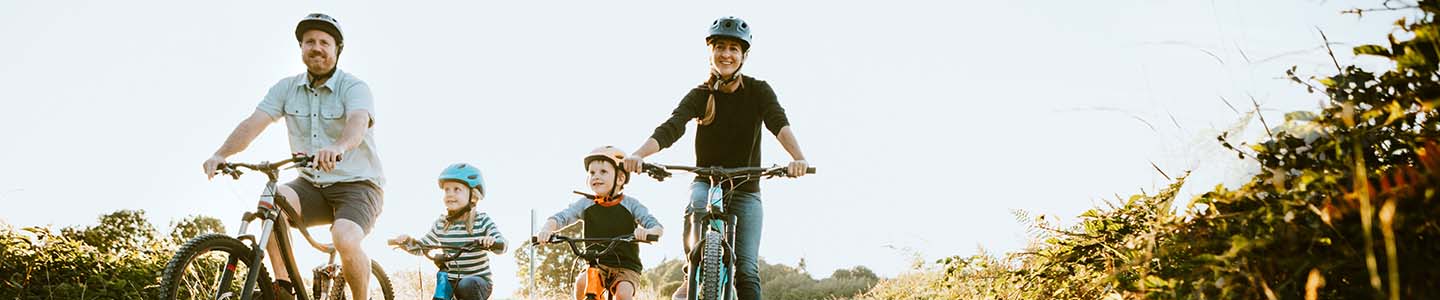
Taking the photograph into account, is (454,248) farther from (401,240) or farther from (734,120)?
(734,120)

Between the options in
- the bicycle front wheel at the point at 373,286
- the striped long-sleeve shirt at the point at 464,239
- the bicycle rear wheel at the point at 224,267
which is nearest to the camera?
the bicycle rear wheel at the point at 224,267

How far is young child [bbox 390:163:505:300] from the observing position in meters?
6.27

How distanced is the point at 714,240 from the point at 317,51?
2464mm

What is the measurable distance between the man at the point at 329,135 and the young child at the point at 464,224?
29.1 inches

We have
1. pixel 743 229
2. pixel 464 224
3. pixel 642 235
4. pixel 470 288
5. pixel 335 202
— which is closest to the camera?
pixel 743 229

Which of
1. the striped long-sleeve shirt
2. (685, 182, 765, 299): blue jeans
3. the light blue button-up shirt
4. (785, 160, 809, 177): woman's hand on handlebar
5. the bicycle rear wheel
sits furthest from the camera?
the striped long-sleeve shirt

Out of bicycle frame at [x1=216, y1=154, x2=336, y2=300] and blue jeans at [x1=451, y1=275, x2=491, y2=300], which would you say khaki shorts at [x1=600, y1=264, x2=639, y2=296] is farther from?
bicycle frame at [x1=216, y1=154, x2=336, y2=300]

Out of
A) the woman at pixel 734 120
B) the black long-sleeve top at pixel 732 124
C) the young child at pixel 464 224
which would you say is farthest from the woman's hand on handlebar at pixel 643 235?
the young child at pixel 464 224

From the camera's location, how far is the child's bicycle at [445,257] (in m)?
6.03

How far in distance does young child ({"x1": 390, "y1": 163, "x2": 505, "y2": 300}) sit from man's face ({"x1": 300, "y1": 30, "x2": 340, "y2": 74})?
48.0 inches

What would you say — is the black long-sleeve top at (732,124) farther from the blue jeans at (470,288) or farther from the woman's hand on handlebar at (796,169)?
the blue jeans at (470,288)

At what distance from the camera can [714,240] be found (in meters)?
4.71

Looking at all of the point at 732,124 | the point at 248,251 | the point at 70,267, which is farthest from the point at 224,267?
the point at 70,267

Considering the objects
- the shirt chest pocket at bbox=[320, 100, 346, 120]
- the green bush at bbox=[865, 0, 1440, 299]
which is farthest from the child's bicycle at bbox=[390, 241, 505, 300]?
the green bush at bbox=[865, 0, 1440, 299]
